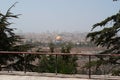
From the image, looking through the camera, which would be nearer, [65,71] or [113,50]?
[65,71]

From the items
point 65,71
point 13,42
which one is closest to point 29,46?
point 13,42

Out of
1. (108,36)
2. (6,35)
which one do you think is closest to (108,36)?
(108,36)

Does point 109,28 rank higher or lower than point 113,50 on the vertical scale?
higher

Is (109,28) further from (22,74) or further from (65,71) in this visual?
(22,74)

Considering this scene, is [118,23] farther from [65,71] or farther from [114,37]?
[65,71]

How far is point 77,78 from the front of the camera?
12.8m

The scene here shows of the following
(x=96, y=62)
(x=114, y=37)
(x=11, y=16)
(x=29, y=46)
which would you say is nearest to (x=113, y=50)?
(x=114, y=37)

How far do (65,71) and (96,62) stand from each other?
657 centimetres

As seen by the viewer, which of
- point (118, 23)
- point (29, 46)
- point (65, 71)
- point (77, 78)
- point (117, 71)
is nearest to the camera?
point (77, 78)

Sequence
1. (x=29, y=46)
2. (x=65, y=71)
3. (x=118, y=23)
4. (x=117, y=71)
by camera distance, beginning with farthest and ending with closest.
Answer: (x=29, y=46) → (x=118, y=23) → (x=117, y=71) → (x=65, y=71)

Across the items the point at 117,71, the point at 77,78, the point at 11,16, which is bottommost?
the point at 117,71

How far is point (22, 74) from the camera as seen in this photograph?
1352 centimetres

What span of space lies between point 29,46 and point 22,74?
44.7 feet

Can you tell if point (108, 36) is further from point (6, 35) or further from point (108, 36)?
point (6, 35)
